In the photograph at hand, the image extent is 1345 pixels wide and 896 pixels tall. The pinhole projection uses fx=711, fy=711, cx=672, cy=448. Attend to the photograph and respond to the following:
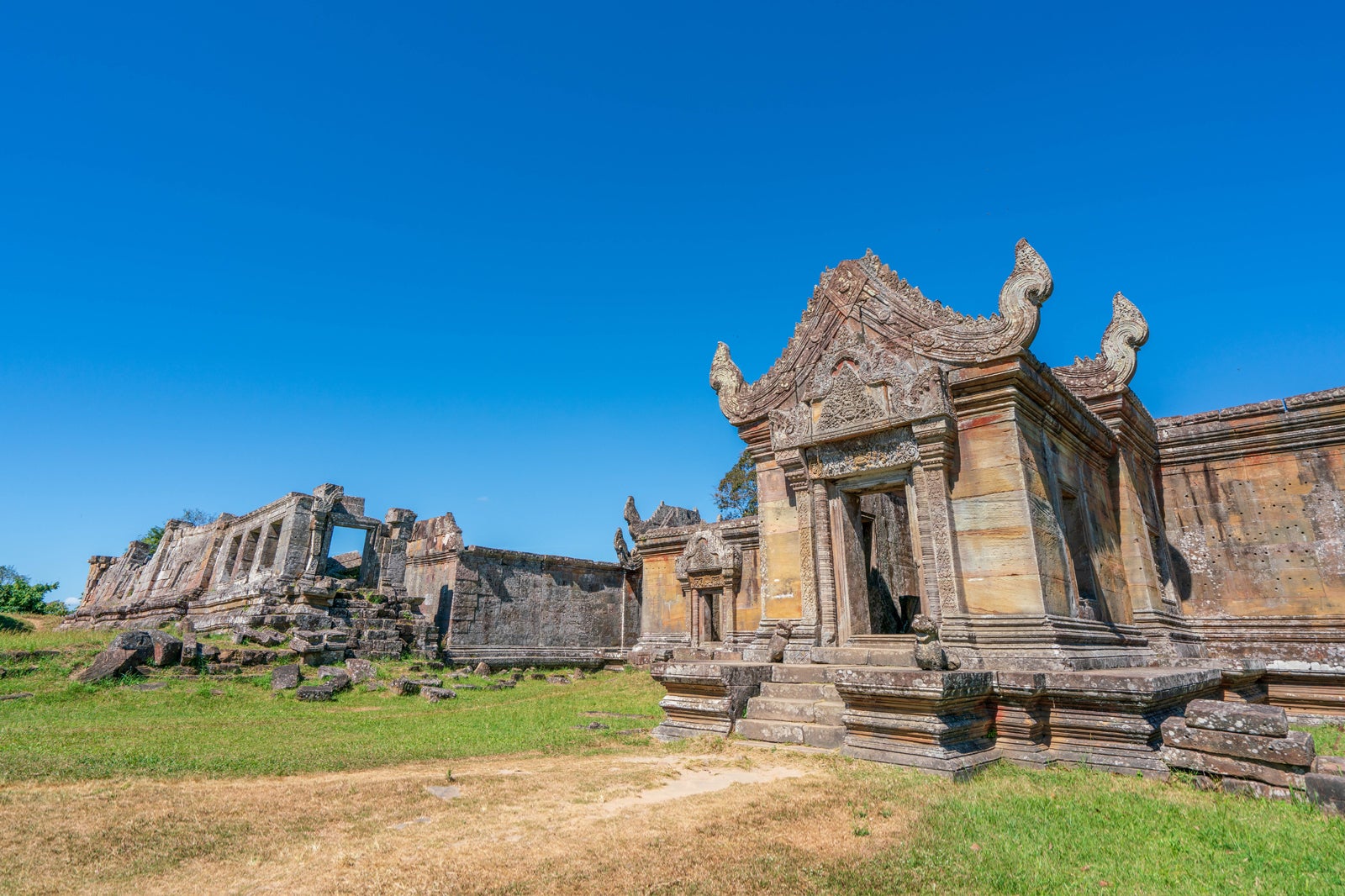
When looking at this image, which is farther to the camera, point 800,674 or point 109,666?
point 109,666

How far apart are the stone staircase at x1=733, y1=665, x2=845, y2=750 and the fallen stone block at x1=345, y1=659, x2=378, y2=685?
9.85 m

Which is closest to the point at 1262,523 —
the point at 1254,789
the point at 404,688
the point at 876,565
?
the point at 876,565

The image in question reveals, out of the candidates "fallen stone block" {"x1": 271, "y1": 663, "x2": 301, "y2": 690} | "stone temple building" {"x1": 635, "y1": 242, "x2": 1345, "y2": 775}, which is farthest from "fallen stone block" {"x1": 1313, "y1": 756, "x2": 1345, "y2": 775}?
"fallen stone block" {"x1": 271, "y1": 663, "x2": 301, "y2": 690}

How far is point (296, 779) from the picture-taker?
6430mm

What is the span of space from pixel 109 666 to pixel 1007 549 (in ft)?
50.4

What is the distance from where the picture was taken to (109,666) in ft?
43.0

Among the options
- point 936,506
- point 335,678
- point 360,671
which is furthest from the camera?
point 360,671

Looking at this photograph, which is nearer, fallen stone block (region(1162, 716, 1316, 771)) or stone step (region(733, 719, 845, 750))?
fallen stone block (region(1162, 716, 1316, 771))

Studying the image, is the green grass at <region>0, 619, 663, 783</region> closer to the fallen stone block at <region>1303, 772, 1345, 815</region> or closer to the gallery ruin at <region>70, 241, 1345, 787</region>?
the gallery ruin at <region>70, 241, 1345, 787</region>

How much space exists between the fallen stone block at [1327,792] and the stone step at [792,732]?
12.1 feet

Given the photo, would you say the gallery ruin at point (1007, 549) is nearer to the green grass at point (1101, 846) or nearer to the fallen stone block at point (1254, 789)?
the fallen stone block at point (1254, 789)

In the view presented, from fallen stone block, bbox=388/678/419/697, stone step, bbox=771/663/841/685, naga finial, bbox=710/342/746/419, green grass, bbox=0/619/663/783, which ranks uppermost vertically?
naga finial, bbox=710/342/746/419

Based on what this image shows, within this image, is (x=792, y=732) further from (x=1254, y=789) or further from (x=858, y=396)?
(x=858, y=396)

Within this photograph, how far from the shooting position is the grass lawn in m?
3.89
